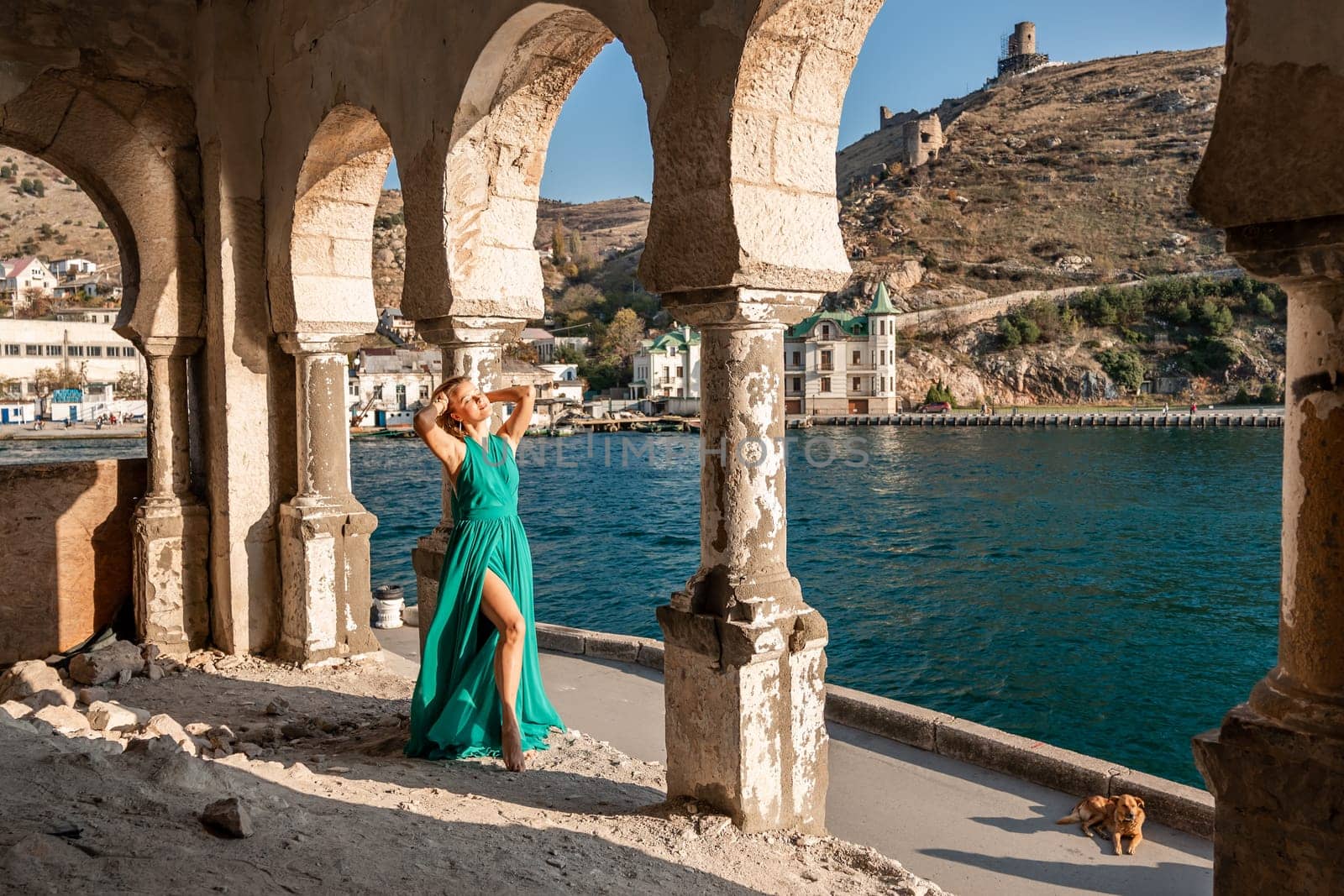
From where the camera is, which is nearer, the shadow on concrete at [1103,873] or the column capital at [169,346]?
the shadow on concrete at [1103,873]

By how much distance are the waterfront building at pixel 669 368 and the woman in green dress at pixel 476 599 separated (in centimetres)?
6769

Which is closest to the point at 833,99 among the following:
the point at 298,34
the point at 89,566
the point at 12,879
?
the point at 12,879

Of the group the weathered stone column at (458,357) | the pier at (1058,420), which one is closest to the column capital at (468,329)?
the weathered stone column at (458,357)

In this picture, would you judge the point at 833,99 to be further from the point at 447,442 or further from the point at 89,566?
the point at 89,566

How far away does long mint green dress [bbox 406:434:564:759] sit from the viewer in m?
4.40

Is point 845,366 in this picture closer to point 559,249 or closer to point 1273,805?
point 559,249

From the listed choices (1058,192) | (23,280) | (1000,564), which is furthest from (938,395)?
(23,280)

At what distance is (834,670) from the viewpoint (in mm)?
16359

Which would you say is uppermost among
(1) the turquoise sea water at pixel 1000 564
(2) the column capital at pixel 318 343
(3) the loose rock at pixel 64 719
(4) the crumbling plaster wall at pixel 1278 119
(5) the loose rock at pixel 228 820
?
(4) the crumbling plaster wall at pixel 1278 119

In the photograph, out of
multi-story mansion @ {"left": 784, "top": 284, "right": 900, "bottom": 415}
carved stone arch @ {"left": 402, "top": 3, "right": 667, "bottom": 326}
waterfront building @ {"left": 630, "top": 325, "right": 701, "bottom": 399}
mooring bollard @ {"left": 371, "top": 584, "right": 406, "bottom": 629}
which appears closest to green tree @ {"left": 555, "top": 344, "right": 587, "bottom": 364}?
waterfront building @ {"left": 630, "top": 325, "right": 701, "bottom": 399}

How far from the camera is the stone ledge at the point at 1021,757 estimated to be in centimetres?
475

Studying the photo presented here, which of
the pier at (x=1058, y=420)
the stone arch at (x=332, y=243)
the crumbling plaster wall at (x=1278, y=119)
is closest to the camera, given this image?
the crumbling plaster wall at (x=1278, y=119)

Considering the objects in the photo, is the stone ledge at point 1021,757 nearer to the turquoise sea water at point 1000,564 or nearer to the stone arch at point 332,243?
the stone arch at point 332,243

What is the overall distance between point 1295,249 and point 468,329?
3.64 metres
